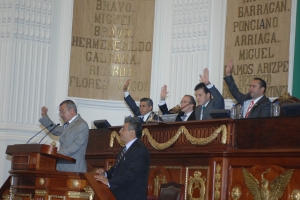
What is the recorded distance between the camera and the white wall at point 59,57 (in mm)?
11383

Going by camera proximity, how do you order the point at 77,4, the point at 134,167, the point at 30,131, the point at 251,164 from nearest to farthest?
the point at 134,167
the point at 251,164
the point at 30,131
the point at 77,4

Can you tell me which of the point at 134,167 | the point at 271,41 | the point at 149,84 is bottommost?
the point at 134,167

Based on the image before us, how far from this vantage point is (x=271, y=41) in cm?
1048

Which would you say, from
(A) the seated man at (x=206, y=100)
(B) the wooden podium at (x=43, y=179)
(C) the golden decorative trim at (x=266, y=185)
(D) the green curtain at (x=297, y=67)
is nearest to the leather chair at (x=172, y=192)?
(C) the golden decorative trim at (x=266, y=185)

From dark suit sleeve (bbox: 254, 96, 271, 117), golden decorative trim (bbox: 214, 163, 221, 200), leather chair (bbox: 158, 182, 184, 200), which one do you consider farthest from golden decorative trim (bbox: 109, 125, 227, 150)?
leather chair (bbox: 158, 182, 184, 200)

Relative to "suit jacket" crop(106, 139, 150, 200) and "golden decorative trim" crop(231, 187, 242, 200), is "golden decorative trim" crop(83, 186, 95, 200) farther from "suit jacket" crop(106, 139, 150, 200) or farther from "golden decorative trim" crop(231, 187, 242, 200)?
"golden decorative trim" crop(231, 187, 242, 200)

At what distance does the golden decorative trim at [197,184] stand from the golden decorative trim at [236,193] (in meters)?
0.48

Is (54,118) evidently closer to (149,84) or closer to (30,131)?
(30,131)

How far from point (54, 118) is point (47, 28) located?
5.44 feet

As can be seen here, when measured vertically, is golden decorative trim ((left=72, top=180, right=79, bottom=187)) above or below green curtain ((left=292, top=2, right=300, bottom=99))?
below

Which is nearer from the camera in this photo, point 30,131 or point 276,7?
point 276,7

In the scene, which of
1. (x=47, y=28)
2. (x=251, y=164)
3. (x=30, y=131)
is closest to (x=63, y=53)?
(x=47, y=28)

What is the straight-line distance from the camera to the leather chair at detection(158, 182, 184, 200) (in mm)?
6941

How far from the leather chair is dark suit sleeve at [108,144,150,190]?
521 mm
